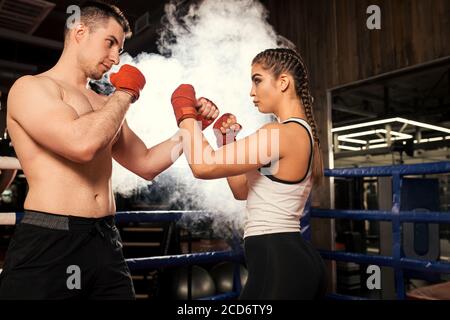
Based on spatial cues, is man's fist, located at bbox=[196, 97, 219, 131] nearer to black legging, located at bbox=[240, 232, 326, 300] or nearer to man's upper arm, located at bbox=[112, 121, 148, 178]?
man's upper arm, located at bbox=[112, 121, 148, 178]

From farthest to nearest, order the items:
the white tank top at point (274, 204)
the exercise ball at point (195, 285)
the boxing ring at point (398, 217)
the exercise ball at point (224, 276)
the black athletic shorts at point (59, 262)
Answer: the exercise ball at point (224, 276), the exercise ball at point (195, 285), the boxing ring at point (398, 217), the white tank top at point (274, 204), the black athletic shorts at point (59, 262)

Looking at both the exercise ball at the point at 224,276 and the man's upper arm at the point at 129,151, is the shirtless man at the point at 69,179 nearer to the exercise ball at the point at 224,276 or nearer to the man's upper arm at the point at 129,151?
the man's upper arm at the point at 129,151

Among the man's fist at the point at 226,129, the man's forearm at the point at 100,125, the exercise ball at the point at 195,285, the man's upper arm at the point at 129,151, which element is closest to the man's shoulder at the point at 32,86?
the man's forearm at the point at 100,125

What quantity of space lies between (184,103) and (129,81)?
232 mm

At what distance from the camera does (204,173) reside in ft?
4.56

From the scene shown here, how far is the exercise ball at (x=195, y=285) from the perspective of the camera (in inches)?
154

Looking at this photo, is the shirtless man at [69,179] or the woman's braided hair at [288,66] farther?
the woman's braided hair at [288,66]

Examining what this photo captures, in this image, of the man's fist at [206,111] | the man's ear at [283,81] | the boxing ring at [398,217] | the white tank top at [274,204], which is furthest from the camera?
the boxing ring at [398,217]

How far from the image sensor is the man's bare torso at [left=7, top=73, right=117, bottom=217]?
133 centimetres

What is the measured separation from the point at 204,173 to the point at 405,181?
8.01 ft

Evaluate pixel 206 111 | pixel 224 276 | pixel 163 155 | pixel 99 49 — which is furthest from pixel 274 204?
pixel 224 276

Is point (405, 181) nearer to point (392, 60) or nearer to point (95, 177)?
point (392, 60)

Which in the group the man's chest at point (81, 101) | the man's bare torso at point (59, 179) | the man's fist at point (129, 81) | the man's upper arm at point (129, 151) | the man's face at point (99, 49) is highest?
the man's face at point (99, 49)
